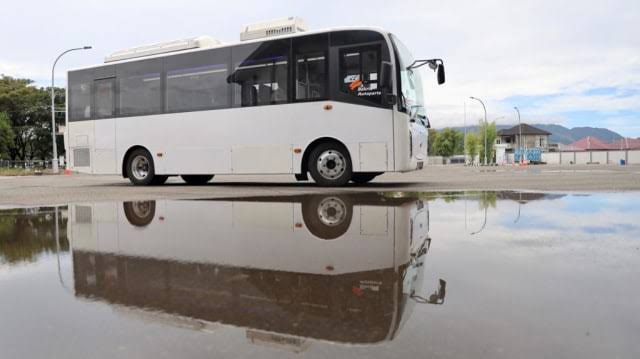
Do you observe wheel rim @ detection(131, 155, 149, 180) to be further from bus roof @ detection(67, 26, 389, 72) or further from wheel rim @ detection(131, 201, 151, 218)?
wheel rim @ detection(131, 201, 151, 218)

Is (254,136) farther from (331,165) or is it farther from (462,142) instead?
(462,142)

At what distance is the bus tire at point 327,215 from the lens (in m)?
4.77

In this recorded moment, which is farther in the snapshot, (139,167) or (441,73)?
(139,167)

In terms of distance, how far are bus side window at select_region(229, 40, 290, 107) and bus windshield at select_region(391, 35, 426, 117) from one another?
2.71 metres

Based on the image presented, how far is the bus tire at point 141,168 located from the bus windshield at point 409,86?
24.2 ft

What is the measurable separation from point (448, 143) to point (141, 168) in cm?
10768

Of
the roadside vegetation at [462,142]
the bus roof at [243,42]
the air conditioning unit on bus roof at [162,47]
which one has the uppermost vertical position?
the roadside vegetation at [462,142]

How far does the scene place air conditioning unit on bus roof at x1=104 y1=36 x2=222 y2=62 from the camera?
43.8ft

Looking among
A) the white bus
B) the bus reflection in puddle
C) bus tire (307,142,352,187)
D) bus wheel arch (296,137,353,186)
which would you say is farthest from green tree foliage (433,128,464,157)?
the bus reflection in puddle

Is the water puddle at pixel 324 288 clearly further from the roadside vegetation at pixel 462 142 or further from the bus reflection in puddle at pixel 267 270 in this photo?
the roadside vegetation at pixel 462 142

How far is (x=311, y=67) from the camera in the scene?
11562 mm

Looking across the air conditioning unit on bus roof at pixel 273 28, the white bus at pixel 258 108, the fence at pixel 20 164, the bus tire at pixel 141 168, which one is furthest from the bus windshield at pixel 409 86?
the fence at pixel 20 164

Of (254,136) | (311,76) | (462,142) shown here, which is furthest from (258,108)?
(462,142)

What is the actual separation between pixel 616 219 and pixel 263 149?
8469 mm
